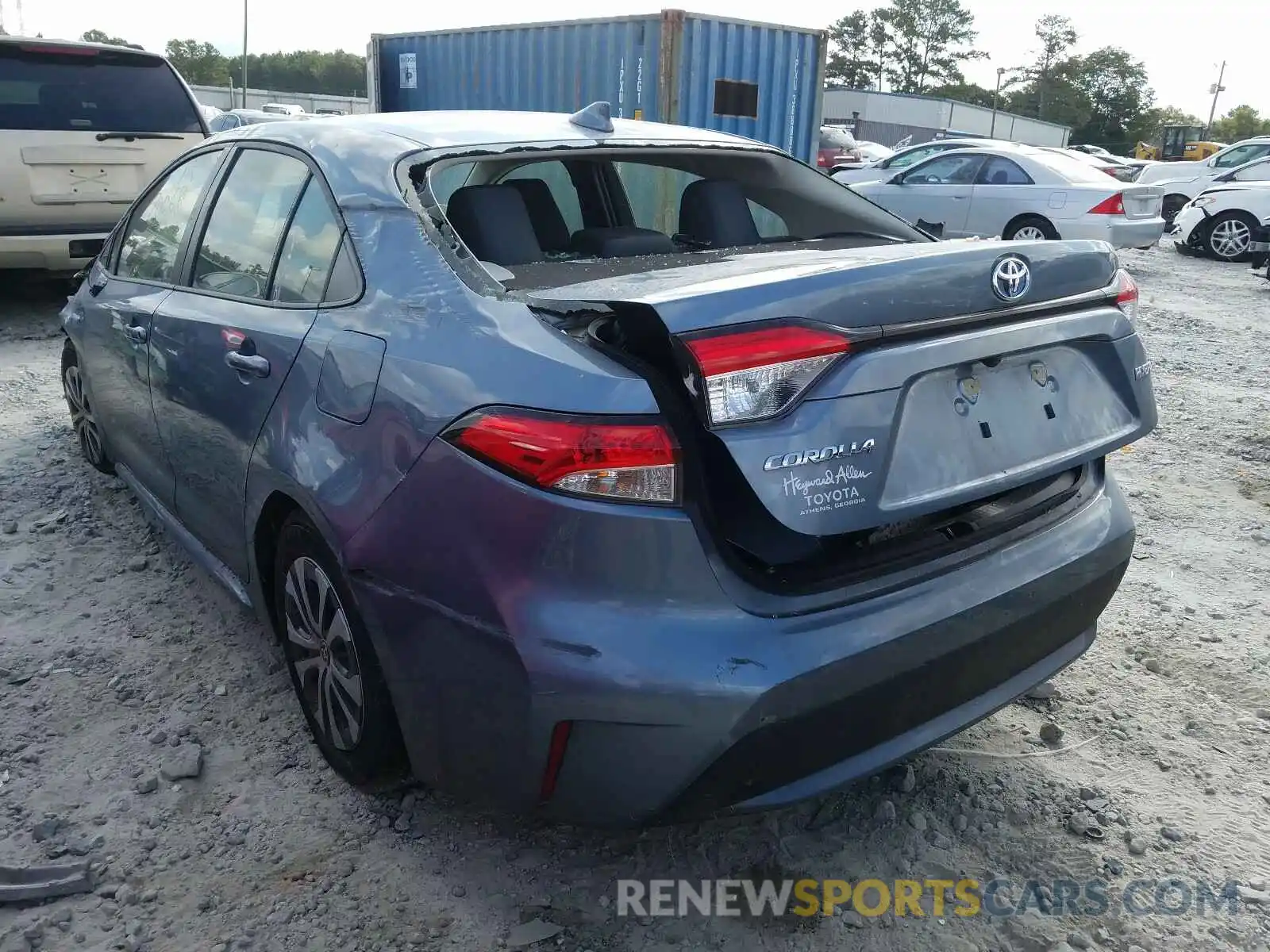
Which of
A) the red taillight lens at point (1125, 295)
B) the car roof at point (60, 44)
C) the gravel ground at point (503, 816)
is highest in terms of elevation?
the car roof at point (60, 44)

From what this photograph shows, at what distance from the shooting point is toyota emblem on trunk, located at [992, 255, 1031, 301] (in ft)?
6.70

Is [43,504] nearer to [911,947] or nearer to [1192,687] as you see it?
[911,947]

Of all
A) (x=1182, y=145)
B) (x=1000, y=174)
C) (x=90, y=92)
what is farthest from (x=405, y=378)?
(x=1182, y=145)

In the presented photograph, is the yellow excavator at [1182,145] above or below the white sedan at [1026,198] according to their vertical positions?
→ above

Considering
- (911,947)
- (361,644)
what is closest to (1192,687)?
(911,947)

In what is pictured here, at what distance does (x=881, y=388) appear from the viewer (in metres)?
1.86

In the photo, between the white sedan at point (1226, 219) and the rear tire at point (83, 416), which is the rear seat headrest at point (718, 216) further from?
the white sedan at point (1226, 219)

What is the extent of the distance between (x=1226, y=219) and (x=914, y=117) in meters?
44.8

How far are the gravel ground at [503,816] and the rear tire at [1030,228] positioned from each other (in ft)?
29.8

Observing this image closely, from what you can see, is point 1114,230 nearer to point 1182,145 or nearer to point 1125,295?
point 1125,295

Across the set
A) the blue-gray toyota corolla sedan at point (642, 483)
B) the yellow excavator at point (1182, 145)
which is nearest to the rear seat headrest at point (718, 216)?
the blue-gray toyota corolla sedan at point (642, 483)

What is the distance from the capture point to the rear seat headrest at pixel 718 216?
131 inches

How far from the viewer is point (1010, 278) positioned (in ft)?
6.79

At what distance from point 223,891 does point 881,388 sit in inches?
70.0
